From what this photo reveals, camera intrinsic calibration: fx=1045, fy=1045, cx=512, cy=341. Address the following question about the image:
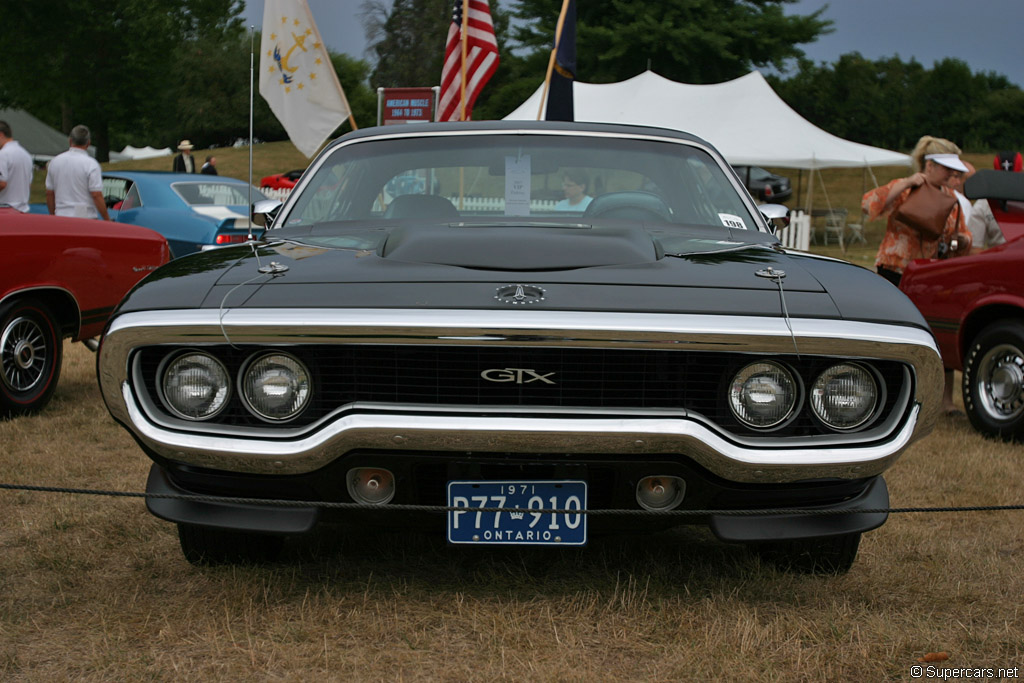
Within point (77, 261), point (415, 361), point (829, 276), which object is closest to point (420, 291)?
point (415, 361)

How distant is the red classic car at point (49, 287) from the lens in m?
5.55

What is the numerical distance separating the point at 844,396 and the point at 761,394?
23 centimetres

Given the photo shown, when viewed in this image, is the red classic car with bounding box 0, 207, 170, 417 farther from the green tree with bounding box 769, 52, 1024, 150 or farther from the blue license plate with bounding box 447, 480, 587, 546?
the green tree with bounding box 769, 52, 1024, 150

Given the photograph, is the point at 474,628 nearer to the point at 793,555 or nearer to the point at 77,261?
the point at 793,555

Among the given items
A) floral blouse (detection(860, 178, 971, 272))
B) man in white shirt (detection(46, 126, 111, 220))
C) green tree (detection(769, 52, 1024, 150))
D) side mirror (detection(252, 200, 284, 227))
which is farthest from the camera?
green tree (detection(769, 52, 1024, 150))

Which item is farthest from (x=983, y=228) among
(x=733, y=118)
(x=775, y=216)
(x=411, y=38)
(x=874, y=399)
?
(x=411, y=38)

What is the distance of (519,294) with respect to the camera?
2631 millimetres

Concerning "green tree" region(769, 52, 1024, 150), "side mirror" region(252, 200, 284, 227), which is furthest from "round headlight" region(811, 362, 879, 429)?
"green tree" region(769, 52, 1024, 150)

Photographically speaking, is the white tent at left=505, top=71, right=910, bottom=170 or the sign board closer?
the sign board

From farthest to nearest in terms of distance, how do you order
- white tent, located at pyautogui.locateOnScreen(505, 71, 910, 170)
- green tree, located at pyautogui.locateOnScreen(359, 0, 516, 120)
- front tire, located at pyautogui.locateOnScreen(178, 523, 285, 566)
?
green tree, located at pyautogui.locateOnScreen(359, 0, 516, 120) < white tent, located at pyautogui.locateOnScreen(505, 71, 910, 170) < front tire, located at pyautogui.locateOnScreen(178, 523, 285, 566)

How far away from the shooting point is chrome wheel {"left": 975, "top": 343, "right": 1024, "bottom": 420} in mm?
5664

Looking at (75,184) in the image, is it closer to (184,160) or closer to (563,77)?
(563,77)

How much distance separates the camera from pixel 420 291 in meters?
2.65

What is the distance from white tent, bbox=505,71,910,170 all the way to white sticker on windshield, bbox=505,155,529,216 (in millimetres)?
17592
